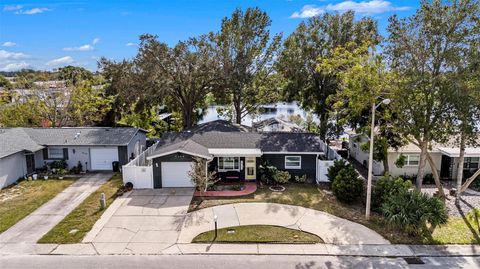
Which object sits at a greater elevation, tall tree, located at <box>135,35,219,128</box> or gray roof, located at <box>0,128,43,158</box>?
tall tree, located at <box>135,35,219,128</box>

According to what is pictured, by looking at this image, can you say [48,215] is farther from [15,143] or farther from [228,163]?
[228,163]

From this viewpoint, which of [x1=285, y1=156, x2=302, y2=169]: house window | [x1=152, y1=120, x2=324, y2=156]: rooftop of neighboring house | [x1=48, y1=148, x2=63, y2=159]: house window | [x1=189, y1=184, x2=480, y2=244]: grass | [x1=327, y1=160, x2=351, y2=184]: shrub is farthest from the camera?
[x1=48, y1=148, x2=63, y2=159]: house window

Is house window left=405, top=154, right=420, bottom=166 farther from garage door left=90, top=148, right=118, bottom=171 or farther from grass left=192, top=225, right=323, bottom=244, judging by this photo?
garage door left=90, top=148, right=118, bottom=171

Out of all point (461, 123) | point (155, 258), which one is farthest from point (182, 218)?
point (461, 123)

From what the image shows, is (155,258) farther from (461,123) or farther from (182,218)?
(461,123)

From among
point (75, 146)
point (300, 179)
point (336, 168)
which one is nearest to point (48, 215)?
point (75, 146)

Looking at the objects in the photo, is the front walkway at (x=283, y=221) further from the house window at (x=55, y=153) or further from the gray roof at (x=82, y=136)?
the house window at (x=55, y=153)

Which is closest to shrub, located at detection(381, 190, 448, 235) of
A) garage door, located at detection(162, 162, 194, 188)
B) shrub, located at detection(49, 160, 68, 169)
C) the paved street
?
the paved street
